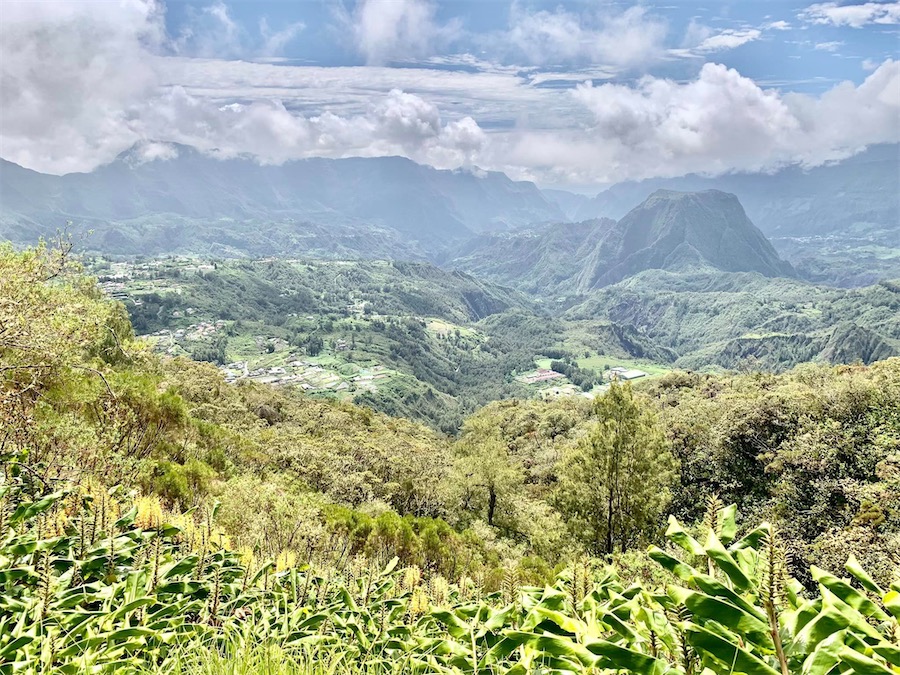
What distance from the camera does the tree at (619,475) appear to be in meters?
18.5

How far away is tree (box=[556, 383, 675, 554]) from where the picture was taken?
18500 mm

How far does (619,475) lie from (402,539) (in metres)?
12.2

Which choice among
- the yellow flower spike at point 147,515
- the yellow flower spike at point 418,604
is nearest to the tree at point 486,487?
the yellow flower spike at point 147,515

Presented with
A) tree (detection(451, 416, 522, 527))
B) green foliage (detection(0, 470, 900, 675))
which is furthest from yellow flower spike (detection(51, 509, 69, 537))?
tree (detection(451, 416, 522, 527))

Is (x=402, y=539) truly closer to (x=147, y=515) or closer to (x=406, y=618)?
(x=147, y=515)

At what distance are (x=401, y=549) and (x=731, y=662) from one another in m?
8.59

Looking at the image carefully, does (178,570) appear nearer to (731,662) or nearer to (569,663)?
(569,663)

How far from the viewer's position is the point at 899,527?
16.4m

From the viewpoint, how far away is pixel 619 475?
742 inches

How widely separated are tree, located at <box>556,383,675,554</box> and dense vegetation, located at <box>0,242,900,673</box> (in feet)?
0.27

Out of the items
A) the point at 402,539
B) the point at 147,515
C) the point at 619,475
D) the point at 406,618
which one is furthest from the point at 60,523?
the point at 619,475

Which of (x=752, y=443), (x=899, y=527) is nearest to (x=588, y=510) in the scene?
(x=899, y=527)

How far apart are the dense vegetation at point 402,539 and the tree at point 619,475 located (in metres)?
0.08

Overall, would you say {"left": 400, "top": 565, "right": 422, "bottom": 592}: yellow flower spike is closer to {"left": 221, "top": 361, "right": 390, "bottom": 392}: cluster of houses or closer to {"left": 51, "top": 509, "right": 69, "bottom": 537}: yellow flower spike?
{"left": 51, "top": 509, "right": 69, "bottom": 537}: yellow flower spike
